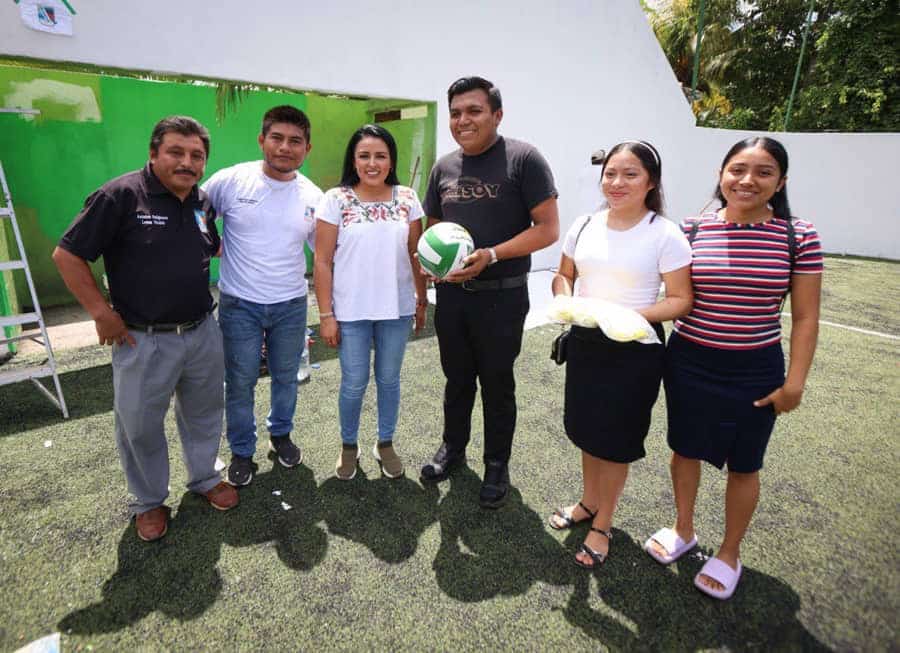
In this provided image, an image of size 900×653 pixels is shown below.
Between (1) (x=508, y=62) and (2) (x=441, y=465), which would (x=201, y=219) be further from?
(1) (x=508, y=62)

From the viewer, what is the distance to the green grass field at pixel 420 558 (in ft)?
6.11

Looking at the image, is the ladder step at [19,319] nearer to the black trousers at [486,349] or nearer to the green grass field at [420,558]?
the green grass field at [420,558]

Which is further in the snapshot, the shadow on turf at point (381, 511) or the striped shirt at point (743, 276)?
the shadow on turf at point (381, 511)

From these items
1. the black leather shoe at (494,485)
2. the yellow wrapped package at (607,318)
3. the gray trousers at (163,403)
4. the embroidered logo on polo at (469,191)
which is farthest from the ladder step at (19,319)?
the yellow wrapped package at (607,318)

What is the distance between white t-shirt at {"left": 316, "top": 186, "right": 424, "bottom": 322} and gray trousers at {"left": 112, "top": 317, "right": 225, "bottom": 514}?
2.23ft

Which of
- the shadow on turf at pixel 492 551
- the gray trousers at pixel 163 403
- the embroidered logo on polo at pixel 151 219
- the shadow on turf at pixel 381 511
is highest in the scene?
the embroidered logo on polo at pixel 151 219

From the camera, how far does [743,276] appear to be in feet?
5.82

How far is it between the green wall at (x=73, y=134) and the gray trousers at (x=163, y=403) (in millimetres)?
4573

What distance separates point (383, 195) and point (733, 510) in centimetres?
214

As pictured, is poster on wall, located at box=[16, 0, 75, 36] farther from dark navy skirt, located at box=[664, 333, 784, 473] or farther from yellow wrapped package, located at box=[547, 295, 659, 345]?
dark navy skirt, located at box=[664, 333, 784, 473]

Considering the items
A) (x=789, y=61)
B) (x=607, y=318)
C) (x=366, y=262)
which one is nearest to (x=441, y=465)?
(x=366, y=262)

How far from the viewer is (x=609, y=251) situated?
6.30 feet

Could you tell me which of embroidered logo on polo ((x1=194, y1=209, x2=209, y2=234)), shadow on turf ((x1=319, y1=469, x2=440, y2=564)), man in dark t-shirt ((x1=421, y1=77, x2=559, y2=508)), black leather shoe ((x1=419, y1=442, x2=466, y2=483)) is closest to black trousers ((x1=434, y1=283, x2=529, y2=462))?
man in dark t-shirt ((x1=421, y1=77, x2=559, y2=508))

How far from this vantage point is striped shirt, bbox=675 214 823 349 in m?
1.74
